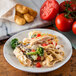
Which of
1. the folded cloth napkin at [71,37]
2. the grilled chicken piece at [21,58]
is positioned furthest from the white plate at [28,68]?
the folded cloth napkin at [71,37]

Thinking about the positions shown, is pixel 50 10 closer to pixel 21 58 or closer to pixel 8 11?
pixel 8 11

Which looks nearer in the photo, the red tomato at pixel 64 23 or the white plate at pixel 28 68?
the white plate at pixel 28 68

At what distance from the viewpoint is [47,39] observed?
1834 millimetres

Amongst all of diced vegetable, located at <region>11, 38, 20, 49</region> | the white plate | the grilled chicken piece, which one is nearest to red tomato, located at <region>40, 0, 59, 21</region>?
the white plate

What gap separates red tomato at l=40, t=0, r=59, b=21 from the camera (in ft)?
7.28

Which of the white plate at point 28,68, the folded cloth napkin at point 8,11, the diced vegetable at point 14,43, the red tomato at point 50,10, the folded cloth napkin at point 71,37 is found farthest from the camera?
the folded cloth napkin at point 8,11

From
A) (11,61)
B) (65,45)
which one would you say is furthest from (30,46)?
(65,45)

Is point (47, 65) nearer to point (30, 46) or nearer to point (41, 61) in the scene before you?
point (41, 61)

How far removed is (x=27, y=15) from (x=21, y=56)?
0.81 metres

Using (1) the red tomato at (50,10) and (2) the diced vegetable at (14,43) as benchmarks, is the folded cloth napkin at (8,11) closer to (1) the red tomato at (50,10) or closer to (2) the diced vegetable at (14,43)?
(1) the red tomato at (50,10)

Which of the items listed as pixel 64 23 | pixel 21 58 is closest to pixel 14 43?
pixel 21 58

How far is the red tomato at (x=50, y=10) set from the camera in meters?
2.22

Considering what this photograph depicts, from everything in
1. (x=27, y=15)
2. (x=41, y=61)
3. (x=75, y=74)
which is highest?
(x=27, y=15)

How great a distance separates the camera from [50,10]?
2.25 meters
